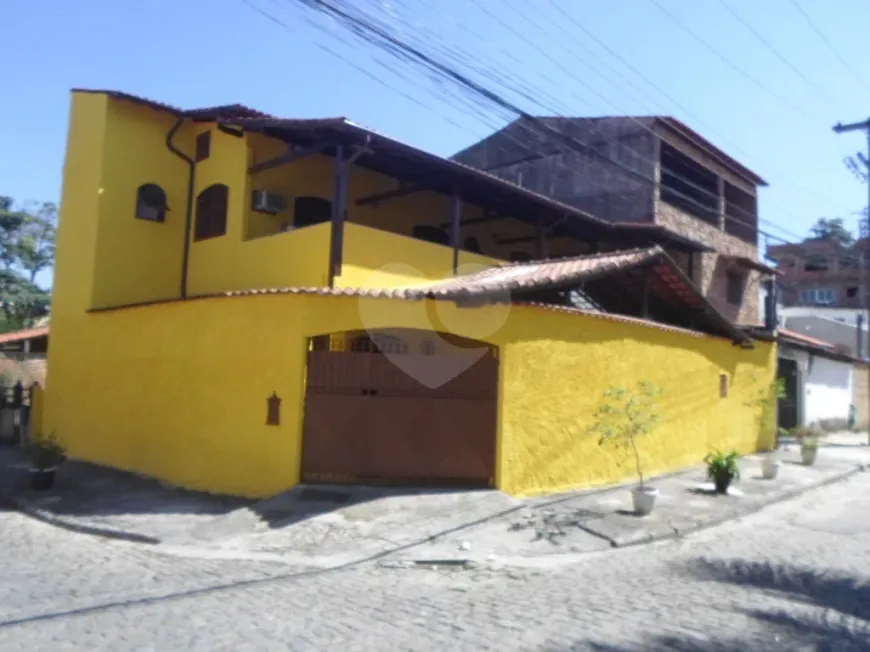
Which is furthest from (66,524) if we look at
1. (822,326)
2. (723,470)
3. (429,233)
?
(822,326)

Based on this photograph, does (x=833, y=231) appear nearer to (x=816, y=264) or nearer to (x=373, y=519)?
(x=816, y=264)

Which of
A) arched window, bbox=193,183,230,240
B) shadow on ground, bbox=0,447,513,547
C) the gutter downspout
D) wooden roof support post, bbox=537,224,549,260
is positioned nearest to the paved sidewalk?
shadow on ground, bbox=0,447,513,547

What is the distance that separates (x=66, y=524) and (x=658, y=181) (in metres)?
16.5

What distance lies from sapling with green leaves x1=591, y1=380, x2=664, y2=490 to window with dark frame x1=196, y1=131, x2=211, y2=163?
29.1 ft

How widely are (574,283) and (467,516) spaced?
4076 mm

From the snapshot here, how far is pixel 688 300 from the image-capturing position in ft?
Answer: 43.5

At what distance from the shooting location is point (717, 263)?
867 inches

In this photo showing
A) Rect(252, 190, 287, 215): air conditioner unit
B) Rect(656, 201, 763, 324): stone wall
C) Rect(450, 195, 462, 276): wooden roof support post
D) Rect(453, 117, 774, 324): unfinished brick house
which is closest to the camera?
Rect(252, 190, 287, 215): air conditioner unit

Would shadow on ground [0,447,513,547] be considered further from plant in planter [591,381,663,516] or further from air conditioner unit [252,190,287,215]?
air conditioner unit [252,190,287,215]

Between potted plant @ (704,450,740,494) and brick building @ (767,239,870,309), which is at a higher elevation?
brick building @ (767,239,870,309)

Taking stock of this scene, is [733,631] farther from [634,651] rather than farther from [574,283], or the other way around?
[574,283]

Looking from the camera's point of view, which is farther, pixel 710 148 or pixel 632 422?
pixel 710 148

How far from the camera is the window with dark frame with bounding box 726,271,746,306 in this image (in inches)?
901

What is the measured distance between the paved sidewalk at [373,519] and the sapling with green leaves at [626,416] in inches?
34.0
